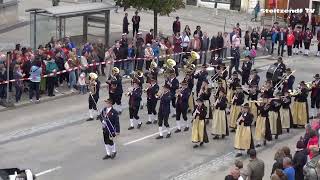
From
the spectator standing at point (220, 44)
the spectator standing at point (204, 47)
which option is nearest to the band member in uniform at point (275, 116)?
the spectator standing at point (204, 47)

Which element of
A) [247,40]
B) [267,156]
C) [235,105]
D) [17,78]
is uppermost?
[247,40]

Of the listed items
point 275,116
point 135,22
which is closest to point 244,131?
point 275,116

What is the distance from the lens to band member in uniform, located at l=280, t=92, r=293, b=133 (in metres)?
23.3

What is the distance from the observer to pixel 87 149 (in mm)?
21562

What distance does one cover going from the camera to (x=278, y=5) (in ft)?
154

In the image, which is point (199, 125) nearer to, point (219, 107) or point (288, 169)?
point (219, 107)

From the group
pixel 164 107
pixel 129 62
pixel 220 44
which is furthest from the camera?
pixel 220 44

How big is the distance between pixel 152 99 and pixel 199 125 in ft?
8.88

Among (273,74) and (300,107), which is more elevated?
(273,74)

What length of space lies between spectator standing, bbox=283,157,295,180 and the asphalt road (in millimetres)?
4284

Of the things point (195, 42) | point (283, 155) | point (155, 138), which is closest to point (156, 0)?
point (195, 42)

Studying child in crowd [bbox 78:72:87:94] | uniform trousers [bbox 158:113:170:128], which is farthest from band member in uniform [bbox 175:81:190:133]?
child in crowd [bbox 78:72:87:94]

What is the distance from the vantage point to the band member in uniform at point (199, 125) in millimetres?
21547

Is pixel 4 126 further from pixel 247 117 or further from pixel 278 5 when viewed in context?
pixel 278 5
